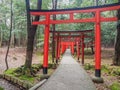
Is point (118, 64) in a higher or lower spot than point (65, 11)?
lower

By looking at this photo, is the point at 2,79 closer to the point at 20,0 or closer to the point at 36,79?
the point at 36,79

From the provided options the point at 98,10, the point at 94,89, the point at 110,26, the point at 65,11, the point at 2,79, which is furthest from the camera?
the point at 110,26

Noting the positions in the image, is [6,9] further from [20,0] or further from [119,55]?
[119,55]

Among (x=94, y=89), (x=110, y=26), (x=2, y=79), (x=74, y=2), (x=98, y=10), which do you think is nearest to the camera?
(x=94, y=89)

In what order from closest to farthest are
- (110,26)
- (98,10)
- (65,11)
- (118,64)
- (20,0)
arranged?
(98,10), (65,11), (118,64), (110,26), (20,0)

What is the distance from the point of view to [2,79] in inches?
414

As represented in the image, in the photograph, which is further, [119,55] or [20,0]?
[20,0]

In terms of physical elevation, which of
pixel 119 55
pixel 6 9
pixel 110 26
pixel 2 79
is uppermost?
pixel 6 9

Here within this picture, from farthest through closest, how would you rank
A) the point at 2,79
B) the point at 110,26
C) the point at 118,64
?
the point at 110,26, the point at 118,64, the point at 2,79

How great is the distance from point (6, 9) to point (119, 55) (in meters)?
23.3

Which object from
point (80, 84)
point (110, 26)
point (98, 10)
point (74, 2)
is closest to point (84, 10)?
point (98, 10)

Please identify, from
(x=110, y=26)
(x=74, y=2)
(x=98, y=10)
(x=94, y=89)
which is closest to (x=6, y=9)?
(x=74, y=2)

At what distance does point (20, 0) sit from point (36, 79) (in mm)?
19541

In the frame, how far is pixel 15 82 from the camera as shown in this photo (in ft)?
31.1
